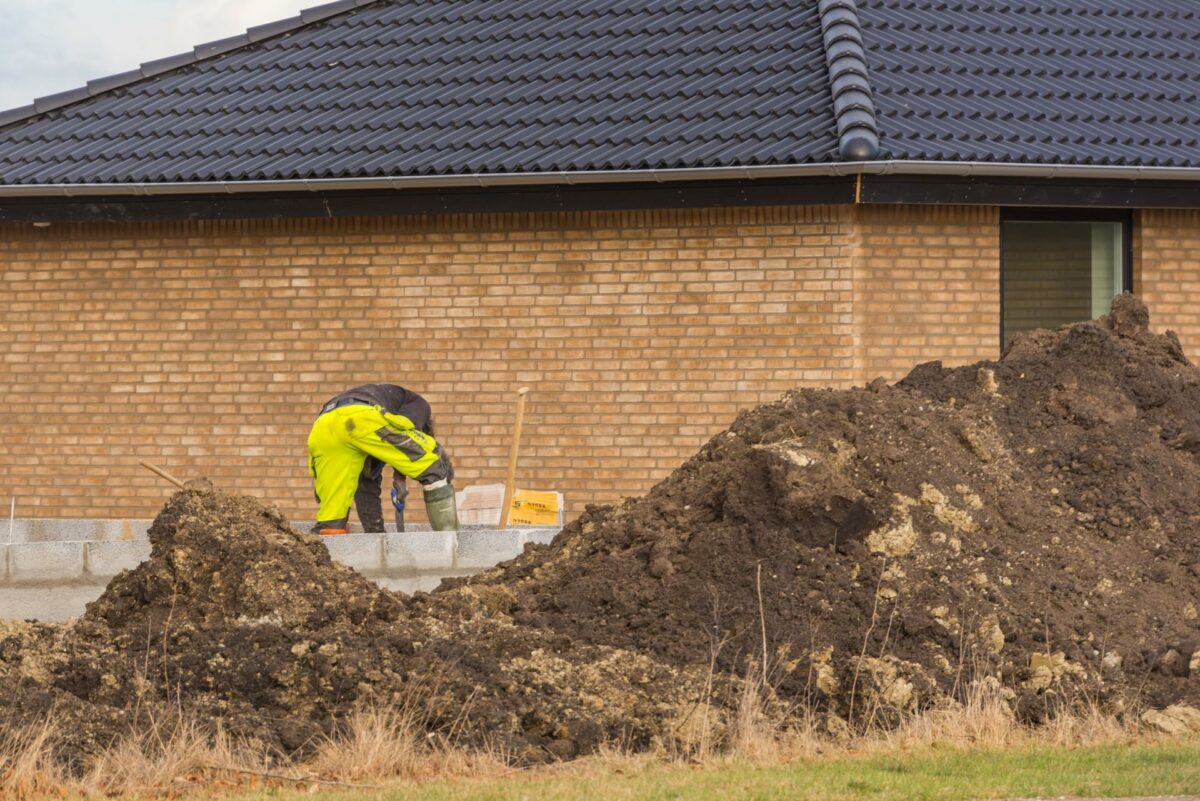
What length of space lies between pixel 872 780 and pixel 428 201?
674 cm

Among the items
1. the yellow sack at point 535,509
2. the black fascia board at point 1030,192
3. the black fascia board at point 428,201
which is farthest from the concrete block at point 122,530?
the black fascia board at point 1030,192

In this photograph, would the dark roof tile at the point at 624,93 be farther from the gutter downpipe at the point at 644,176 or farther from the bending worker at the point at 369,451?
the bending worker at the point at 369,451

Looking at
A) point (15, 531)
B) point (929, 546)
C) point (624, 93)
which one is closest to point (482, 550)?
point (929, 546)

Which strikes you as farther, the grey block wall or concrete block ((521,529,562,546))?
concrete block ((521,529,562,546))

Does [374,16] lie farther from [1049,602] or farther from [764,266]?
[1049,602]

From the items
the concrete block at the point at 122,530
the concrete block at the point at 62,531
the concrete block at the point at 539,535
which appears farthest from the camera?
the concrete block at the point at 62,531

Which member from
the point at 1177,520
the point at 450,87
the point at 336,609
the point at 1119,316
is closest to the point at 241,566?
the point at 336,609

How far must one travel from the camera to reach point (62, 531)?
1100cm

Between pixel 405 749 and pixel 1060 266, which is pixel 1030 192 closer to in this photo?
pixel 1060 266

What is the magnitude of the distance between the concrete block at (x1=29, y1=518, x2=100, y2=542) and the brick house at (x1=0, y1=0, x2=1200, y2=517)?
29.6 inches

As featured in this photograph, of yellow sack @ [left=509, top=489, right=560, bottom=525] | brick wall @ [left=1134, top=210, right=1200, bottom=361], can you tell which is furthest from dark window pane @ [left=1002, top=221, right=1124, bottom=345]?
yellow sack @ [left=509, top=489, right=560, bottom=525]

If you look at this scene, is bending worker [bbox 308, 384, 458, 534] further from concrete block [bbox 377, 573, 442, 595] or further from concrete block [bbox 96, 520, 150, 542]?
concrete block [bbox 96, 520, 150, 542]

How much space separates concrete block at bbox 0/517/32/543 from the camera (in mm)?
11016

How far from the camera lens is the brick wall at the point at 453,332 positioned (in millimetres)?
10789
